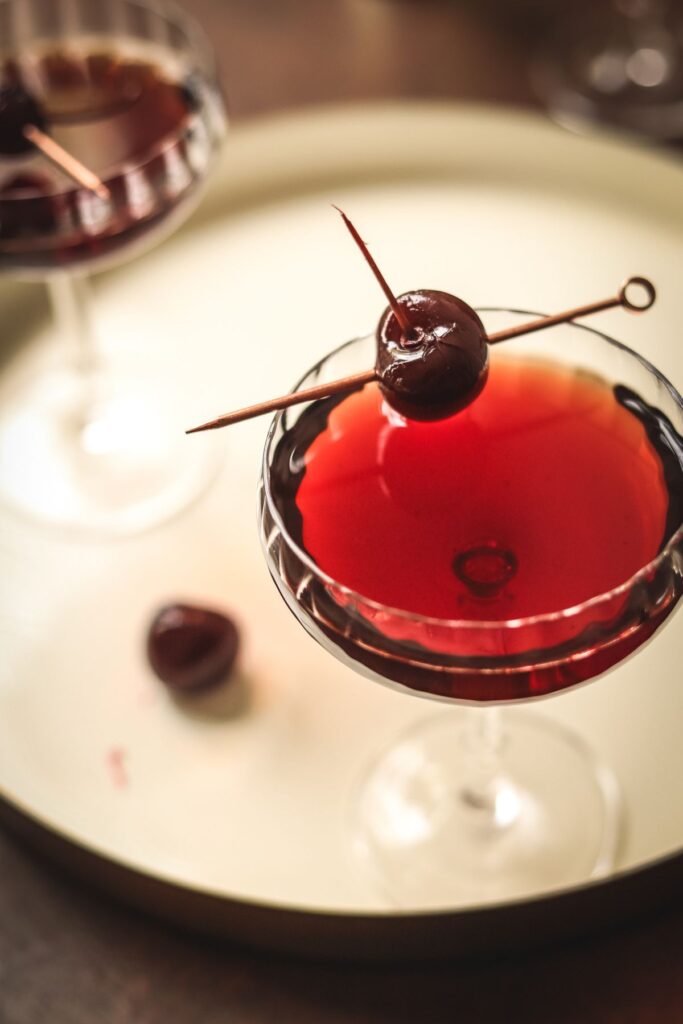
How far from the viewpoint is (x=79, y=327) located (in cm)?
128

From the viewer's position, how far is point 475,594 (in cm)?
77

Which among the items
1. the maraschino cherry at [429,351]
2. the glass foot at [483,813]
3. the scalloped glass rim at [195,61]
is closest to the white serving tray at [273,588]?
the glass foot at [483,813]

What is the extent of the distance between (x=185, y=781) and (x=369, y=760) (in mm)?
144

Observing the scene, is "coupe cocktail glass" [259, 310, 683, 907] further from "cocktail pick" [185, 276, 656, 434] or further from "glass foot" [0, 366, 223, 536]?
"glass foot" [0, 366, 223, 536]

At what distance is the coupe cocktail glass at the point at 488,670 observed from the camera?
0.71 metres

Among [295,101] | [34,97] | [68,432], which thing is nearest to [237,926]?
[68,432]

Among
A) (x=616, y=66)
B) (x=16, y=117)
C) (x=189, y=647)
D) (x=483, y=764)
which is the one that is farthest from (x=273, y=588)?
(x=616, y=66)

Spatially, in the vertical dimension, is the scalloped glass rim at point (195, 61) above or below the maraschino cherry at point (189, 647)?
above

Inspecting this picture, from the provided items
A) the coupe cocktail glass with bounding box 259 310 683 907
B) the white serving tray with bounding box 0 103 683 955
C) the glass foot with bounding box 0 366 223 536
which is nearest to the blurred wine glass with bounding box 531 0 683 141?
the white serving tray with bounding box 0 103 683 955

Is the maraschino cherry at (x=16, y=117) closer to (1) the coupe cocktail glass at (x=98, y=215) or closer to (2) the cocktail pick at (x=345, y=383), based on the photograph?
(1) the coupe cocktail glass at (x=98, y=215)

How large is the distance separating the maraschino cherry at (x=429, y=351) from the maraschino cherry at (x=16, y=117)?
51 centimetres

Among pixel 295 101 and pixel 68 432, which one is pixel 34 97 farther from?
pixel 295 101

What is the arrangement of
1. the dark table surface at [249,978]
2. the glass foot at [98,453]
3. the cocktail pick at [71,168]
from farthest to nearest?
the glass foot at [98,453] < the cocktail pick at [71,168] < the dark table surface at [249,978]

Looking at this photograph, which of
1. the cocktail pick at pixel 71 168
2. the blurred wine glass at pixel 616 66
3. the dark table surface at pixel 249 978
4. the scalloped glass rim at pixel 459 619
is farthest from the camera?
the blurred wine glass at pixel 616 66
